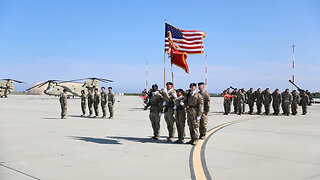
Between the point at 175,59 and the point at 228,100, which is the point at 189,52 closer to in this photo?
the point at 175,59

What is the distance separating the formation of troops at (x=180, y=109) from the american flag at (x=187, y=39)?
2236 millimetres

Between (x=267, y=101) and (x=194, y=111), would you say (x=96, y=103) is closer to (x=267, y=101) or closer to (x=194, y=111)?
(x=194, y=111)

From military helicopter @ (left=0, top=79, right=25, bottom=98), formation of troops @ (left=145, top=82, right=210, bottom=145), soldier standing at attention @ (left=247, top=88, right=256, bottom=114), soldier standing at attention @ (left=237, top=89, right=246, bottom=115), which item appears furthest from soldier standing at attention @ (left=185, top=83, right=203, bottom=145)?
military helicopter @ (left=0, top=79, right=25, bottom=98)

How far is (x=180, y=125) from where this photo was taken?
8.86m

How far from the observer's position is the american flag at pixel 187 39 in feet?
36.5

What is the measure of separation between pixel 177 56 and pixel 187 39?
890 millimetres

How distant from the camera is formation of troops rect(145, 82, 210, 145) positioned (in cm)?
855

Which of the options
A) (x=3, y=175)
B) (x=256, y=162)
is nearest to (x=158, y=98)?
(x=256, y=162)

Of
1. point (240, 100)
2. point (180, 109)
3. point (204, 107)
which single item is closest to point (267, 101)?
point (240, 100)

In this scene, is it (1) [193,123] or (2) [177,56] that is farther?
(2) [177,56]

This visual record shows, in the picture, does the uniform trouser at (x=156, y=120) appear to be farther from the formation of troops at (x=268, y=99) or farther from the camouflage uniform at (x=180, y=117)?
the formation of troops at (x=268, y=99)

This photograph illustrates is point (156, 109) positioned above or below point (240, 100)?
above

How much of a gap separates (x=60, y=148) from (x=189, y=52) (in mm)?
5808

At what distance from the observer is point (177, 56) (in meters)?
10.8
